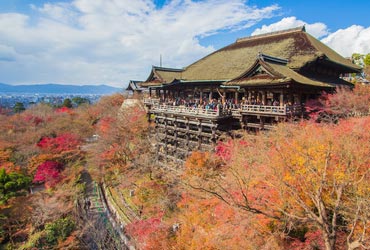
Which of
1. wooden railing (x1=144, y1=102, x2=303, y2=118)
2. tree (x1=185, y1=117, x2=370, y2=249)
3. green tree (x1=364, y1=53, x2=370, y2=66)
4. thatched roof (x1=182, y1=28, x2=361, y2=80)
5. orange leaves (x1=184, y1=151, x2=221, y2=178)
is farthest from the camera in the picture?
green tree (x1=364, y1=53, x2=370, y2=66)

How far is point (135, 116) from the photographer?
1144 inches

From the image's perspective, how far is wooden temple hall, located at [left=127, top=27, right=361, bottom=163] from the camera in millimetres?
16828

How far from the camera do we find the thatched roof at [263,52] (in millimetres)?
20516

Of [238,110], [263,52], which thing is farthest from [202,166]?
[263,52]

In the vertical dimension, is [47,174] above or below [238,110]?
below

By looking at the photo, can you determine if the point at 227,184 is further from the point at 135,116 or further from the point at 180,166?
the point at 135,116

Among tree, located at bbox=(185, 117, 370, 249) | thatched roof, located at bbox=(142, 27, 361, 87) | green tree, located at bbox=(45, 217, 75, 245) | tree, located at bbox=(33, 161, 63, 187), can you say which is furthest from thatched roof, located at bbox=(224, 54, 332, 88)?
tree, located at bbox=(33, 161, 63, 187)

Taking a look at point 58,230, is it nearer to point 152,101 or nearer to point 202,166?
point 202,166

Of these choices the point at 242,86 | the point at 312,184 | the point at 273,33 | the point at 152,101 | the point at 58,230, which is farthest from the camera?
the point at 152,101

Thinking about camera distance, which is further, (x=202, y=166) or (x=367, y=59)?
(x=367, y=59)

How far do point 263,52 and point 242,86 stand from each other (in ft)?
26.4

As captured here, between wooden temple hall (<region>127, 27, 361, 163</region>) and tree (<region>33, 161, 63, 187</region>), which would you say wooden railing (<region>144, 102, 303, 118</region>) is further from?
tree (<region>33, 161, 63, 187</region>)

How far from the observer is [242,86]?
17484 millimetres

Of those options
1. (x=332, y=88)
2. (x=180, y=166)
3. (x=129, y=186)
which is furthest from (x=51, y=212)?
(x=332, y=88)
